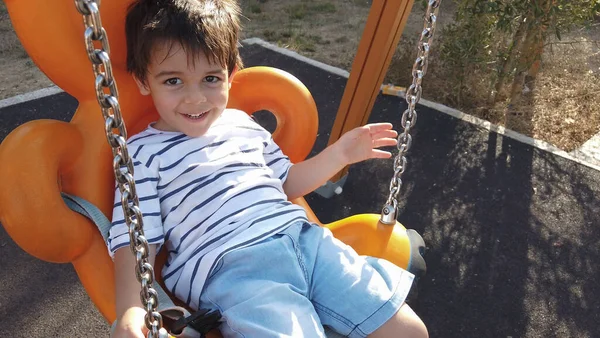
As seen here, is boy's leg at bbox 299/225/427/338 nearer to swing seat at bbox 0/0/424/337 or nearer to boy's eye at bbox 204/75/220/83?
swing seat at bbox 0/0/424/337

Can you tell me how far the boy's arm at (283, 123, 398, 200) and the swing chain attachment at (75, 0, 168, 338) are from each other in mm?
779

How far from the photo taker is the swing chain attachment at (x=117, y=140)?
75 cm

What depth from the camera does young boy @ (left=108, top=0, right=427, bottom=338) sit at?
4.55ft

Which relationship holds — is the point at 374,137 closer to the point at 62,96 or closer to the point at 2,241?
the point at 2,241

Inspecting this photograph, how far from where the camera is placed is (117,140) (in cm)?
84

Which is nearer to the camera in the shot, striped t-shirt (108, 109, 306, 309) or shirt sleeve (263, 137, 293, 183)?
striped t-shirt (108, 109, 306, 309)

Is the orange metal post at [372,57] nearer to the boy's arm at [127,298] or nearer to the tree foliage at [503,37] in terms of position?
the tree foliage at [503,37]

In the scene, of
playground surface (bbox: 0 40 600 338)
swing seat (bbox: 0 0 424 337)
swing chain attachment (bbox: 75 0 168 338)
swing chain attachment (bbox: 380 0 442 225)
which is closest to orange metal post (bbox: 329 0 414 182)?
playground surface (bbox: 0 40 600 338)

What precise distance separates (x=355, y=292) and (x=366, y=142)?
47 cm

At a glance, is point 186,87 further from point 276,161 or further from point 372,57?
point 372,57

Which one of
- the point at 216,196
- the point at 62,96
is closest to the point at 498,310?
the point at 216,196

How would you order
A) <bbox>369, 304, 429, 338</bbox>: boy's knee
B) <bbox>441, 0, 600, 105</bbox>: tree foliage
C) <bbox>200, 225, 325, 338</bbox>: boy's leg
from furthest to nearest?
1. <bbox>441, 0, 600, 105</bbox>: tree foliage
2. <bbox>369, 304, 429, 338</bbox>: boy's knee
3. <bbox>200, 225, 325, 338</bbox>: boy's leg

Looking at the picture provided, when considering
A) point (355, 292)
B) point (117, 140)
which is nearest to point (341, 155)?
point (355, 292)

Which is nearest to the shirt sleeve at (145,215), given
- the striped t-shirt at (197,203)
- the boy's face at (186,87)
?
the striped t-shirt at (197,203)
